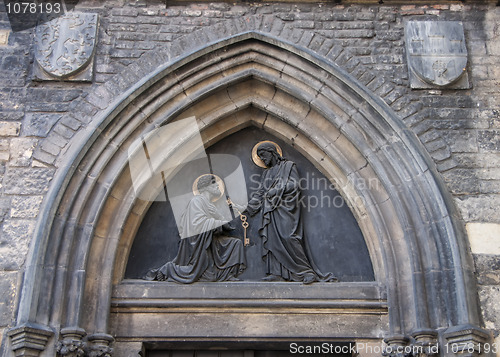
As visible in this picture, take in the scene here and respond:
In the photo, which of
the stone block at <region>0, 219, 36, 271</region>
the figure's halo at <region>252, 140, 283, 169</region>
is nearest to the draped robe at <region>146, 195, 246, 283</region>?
the figure's halo at <region>252, 140, 283, 169</region>

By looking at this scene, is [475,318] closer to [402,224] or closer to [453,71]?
[402,224]

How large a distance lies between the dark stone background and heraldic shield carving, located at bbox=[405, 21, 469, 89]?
1.54 metres

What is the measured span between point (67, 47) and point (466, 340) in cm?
497

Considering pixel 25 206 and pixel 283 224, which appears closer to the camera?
pixel 25 206

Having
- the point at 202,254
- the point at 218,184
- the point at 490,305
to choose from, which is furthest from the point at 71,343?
the point at 490,305

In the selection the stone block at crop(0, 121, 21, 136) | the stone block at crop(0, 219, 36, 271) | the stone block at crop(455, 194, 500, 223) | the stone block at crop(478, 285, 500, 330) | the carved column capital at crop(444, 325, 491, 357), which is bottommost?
the carved column capital at crop(444, 325, 491, 357)

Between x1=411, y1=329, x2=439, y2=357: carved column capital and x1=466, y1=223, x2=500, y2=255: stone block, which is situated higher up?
x1=466, y1=223, x2=500, y2=255: stone block

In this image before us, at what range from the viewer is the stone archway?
6.25 metres

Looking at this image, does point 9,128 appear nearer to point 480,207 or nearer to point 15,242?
point 15,242

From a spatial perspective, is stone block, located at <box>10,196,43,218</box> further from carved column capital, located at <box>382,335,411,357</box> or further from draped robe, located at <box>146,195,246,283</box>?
carved column capital, located at <box>382,335,411,357</box>

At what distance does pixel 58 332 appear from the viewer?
6129mm

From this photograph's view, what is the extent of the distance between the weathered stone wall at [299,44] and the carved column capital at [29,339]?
24 centimetres

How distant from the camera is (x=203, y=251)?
6930 millimetres

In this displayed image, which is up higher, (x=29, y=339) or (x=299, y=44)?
(x=299, y=44)
